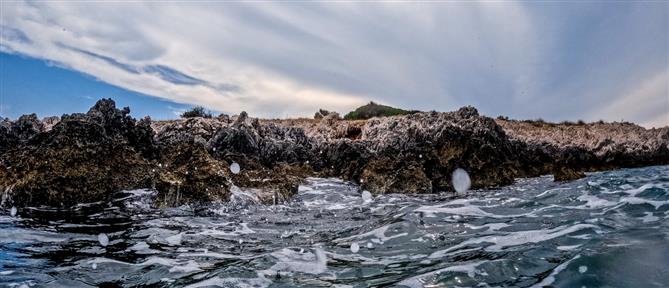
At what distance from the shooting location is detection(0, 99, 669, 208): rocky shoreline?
10.3 m

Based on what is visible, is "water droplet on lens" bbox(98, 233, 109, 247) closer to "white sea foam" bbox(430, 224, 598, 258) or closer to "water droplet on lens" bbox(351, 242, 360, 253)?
"water droplet on lens" bbox(351, 242, 360, 253)

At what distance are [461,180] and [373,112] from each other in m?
24.7

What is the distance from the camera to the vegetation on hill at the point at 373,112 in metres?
38.3

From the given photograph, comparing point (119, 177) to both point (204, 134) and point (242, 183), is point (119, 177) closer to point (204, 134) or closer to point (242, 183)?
point (242, 183)

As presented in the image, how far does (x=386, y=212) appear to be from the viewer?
31.1ft

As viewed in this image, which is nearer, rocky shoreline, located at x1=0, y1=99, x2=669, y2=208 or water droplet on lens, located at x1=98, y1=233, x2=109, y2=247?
water droplet on lens, located at x1=98, y1=233, x2=109, y2=247

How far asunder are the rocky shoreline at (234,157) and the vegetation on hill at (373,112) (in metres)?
13.7

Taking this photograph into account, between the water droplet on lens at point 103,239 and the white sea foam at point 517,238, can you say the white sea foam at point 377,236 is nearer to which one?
the white sea foam at point 517,238

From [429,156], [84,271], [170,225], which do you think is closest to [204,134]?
[429,156]

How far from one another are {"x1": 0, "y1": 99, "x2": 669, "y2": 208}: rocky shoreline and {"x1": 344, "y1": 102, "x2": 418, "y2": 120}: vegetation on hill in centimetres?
1365

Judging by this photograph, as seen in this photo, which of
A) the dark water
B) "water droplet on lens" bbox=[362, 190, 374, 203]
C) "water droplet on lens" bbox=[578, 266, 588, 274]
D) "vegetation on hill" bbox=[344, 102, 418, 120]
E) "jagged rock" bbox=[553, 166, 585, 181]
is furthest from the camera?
"vegetation on hill" bbox=[344, 102, 418, 120]

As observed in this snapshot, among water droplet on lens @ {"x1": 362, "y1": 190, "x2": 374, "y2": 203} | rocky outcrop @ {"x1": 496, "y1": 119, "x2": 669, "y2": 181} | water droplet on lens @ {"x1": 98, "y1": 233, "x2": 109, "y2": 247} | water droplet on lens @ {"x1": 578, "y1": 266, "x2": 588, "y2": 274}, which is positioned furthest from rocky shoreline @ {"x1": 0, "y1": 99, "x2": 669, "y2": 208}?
water droplet on lens @ {"x1": 578, "y1": 266, "x2": 588, "y2": 274}

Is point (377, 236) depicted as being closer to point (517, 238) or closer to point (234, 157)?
point (517, 238)

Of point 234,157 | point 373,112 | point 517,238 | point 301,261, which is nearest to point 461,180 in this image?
point 234,157
